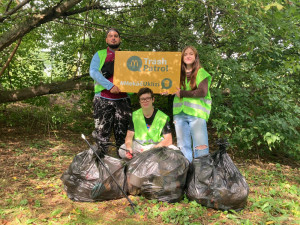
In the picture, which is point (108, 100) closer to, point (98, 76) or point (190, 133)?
point (98, 76)

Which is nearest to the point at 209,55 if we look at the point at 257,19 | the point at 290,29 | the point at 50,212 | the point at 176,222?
the point at 257,19

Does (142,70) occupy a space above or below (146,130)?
above

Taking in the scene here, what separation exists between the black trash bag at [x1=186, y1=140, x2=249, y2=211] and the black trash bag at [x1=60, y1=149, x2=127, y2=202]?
78cm

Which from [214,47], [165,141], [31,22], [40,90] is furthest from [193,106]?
[40,90]

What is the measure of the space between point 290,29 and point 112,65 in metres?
2.47

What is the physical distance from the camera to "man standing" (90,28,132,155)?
3.29 m

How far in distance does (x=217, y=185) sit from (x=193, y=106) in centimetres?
94

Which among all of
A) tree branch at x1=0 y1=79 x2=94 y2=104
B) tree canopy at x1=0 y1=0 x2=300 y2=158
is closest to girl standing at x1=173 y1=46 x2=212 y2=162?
tree canopy at x1=0 y1=0 x2=300 y2=158

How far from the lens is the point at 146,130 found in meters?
3.11

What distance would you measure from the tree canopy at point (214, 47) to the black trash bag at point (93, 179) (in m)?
2.04

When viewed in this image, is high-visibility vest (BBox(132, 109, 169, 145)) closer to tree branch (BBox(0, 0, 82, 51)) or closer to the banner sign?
the banner sign

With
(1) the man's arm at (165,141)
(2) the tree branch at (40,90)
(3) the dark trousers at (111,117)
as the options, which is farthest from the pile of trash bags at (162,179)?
(2) the tree branch at (40,90)

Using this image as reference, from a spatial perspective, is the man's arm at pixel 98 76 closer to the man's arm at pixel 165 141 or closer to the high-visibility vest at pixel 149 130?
the high-visibility vest at pixel 149 130

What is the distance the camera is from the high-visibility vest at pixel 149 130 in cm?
308
